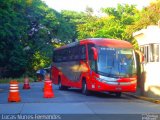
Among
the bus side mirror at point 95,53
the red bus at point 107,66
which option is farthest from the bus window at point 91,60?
the bus side mirror at point 95,53

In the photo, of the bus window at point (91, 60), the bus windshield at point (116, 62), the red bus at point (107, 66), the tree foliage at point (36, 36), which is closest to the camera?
the red bus at point (107, 66)

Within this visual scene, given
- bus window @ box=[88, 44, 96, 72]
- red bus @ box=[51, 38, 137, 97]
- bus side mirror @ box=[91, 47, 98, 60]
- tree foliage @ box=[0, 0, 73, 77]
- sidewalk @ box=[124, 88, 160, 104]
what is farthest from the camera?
tree foliage @ box=[0, 0, 73, 77]

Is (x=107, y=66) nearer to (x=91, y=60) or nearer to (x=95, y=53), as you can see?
(x=95, y=53)

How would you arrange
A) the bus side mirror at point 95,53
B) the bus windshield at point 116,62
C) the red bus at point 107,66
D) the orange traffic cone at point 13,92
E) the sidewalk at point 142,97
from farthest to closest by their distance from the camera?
1. the bus side mirror at point 95,53
2. the bus windshield at point 116,62
3. the red bus at point 107,66
4. the sidewalk at point 142,97
5. the orange traffic cone at point 13,92

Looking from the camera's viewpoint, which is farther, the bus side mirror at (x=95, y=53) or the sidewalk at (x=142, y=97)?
the bus side mirror at (x=95, y=53)

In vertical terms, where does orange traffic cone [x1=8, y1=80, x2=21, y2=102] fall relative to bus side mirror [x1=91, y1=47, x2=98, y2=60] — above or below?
below

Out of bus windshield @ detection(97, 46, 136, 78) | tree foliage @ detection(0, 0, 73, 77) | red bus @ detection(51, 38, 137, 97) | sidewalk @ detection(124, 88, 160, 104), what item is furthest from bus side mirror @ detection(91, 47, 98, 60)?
tree foliage @ detection(0, 0, 73, 77)

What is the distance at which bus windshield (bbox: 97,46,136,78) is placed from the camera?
24.5m

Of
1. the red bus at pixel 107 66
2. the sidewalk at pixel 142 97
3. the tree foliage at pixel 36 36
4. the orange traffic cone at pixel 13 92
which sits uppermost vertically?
the tree foliage at pixel 36 36

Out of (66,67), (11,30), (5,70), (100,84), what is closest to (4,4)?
(11,30)

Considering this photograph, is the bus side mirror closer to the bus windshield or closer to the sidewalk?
the bus windshield

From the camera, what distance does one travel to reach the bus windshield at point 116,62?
80.4 feet

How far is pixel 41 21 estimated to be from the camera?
6175 cm

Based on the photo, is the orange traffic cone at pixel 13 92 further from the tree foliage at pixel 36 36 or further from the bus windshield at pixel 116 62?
the tree foliage at pixel 36 36
